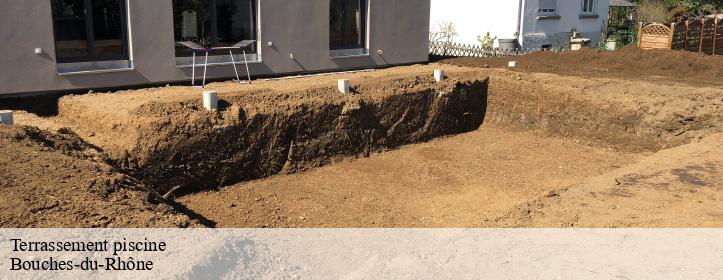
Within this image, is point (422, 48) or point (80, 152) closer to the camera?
point (80, 152)

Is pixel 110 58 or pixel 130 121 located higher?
pixel 110 58

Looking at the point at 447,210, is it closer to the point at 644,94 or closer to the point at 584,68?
the point at 644,94

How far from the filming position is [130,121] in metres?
8.39

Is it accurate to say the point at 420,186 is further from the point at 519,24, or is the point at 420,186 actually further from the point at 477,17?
the point at 477,17

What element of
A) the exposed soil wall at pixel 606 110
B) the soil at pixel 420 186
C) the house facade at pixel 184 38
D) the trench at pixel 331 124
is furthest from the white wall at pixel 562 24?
the soil at pixel 420 186

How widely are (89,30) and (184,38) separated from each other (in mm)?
1806

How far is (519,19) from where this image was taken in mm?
19875

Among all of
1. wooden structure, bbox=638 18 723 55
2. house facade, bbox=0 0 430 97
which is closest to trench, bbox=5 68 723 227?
house facade, bbox=0 0 430 97

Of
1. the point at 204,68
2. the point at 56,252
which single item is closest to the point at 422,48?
the point at 204,68

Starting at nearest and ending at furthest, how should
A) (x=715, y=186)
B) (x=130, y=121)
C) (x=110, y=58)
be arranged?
1. (x=715, y=186)
2. (x=130, y=121)
3. (x=110, y=58)

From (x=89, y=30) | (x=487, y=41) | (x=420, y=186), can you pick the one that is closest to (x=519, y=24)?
(x=487, y=41)

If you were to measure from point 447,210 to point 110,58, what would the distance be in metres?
6.64

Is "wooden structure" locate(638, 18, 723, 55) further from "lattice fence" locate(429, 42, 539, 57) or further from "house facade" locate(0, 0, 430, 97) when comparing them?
"house facade" locate(0, 0, 430, 97)

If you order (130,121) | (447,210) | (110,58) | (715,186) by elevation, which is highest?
(110,58)
